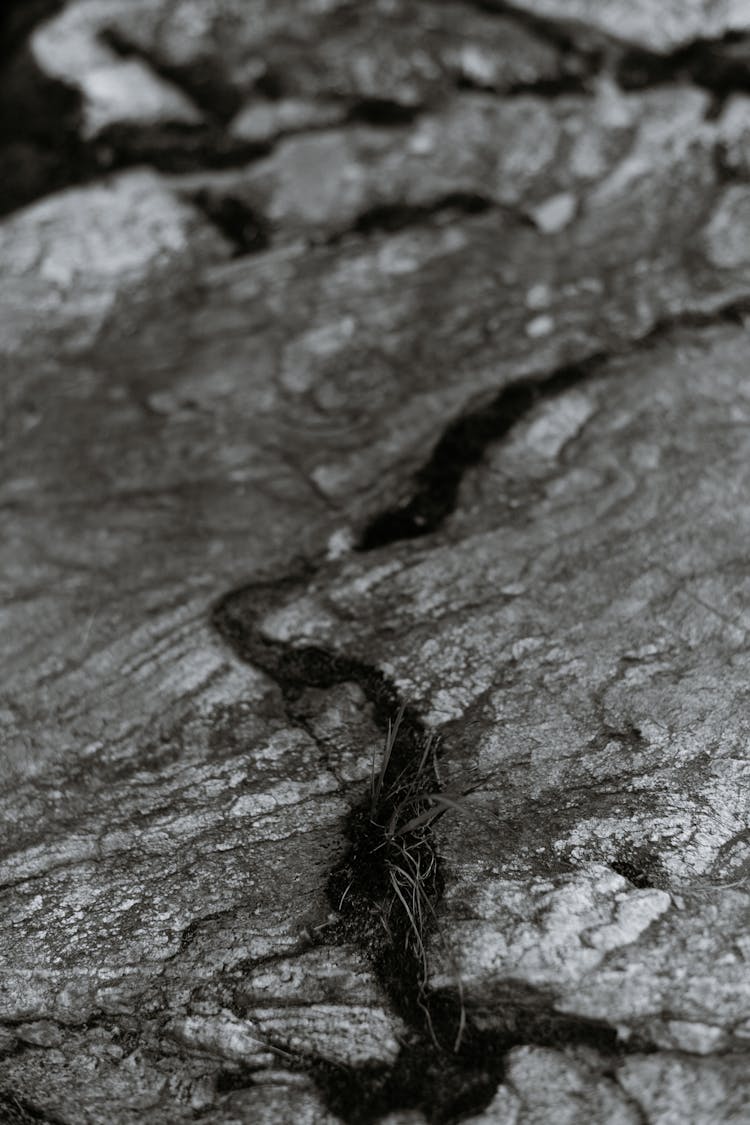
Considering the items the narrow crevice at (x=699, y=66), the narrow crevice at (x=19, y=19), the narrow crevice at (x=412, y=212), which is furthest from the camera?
the narrow crevice at (x=19, y=19)

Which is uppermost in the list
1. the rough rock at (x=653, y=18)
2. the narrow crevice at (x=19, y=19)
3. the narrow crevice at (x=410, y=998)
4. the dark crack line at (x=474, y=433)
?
the narrow crevice at (x=19, y=19)

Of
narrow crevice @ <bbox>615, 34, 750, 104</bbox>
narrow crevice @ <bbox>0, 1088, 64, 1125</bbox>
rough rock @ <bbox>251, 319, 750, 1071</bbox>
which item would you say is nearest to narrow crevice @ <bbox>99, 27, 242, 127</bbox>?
narrow crevice @ <bbox>615, 34, 750, 104</bbox>

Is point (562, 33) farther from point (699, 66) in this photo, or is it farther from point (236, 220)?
point (236, 220)

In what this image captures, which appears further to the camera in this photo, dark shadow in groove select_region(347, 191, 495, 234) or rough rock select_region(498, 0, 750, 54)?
rough rock select_region(498, 0, 750, 54)

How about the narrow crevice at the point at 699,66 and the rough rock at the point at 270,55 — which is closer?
the narrow crevice at the point at 699,66

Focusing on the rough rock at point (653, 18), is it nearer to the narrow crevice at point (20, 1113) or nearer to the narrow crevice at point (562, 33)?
the narrow crevice at point (562, 33)

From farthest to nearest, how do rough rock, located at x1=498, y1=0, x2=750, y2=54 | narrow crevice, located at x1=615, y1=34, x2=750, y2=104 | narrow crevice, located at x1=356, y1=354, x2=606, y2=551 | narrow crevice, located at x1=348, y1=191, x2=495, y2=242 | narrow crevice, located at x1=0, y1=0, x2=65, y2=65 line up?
1. narrow crevice, located at x1=0, y1=0, x2=65, y2=65
2. rough rock, located at x1=498, y1=0, x2=750, y2=54
3. narrow crevice, located at x1=615, y1=34, x2=750, y2=104
4. narrow crevice, located at x1=348, y1=191, x2=495, y2=242
5. narrow crevice, located at x1=356, y1=354, x2=606, y2=551

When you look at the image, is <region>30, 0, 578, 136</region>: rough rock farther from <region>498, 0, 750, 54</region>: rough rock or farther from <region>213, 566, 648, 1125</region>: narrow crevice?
<region>213, 566, 648, 1125</region>: narrow crevice

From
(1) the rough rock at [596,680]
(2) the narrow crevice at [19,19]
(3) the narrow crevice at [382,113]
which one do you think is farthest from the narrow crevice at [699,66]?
(2) the narrow crevice at [19,19]

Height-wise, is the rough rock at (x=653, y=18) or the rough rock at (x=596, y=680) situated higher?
the rough rock at (x=653, y=18)

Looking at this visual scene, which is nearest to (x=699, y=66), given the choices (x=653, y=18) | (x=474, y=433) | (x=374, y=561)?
(x=653, y=18)
